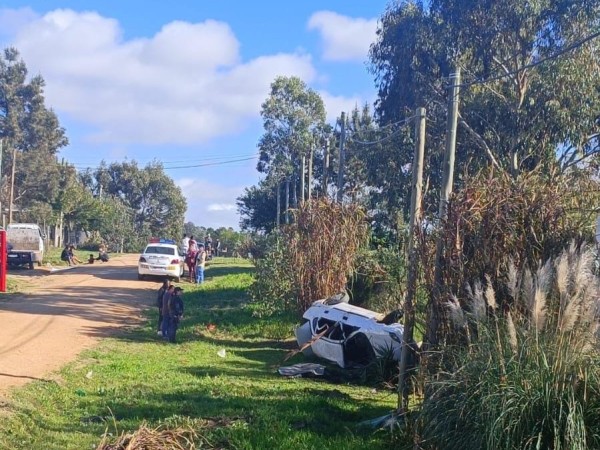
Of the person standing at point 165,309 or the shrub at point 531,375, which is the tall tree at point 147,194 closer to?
the person standing at point 165,309

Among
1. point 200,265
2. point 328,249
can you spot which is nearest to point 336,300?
point 328,249

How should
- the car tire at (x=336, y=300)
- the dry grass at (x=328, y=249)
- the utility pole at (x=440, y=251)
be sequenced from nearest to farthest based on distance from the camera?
the utility pole at (x=440, y=251) < the car tire at (x=336, y=300) < the dry grass at (x=328, y=249)

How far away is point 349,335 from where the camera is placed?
14.0 meters

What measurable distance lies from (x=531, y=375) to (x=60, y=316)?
15.8 metres

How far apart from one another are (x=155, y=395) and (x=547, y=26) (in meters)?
18.3

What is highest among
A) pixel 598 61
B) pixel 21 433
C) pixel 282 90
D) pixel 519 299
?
pixel 282 90

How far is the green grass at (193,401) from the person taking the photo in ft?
26.9

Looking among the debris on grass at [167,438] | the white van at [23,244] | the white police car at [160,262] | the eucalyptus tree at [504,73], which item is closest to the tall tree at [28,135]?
the white van at [23,244]

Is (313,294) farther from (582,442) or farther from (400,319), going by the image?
(582,442)

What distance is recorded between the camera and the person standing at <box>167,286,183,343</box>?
53.6ft

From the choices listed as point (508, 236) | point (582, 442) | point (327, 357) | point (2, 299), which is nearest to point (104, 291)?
point (2, 299)

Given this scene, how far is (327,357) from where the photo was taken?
14367mm

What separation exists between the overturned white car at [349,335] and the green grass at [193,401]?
34.9 inches

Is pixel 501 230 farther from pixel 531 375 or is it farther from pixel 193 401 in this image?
pixel 193 401
